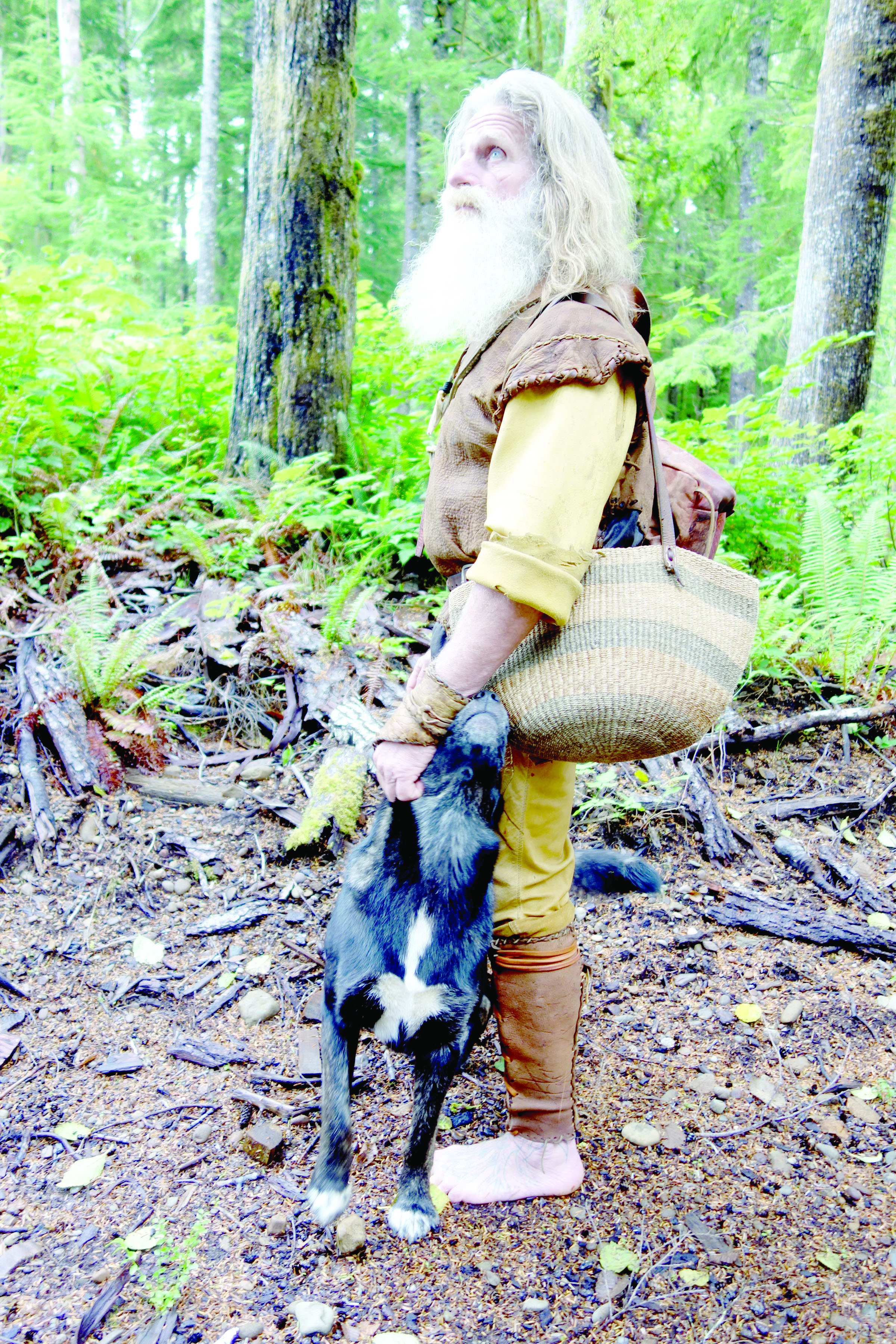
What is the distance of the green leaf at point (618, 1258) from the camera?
73.3 inches

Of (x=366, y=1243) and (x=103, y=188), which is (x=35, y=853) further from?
(x=103, y=188)

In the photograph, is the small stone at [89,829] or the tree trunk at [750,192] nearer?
the small stone at [89,829]

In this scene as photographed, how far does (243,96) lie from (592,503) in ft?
58.9

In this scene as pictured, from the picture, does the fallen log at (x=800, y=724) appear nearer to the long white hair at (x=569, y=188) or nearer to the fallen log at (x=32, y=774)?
the long white hair at (x=569, y=188)

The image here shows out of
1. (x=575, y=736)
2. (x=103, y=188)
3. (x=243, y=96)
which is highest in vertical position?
(x=243, y=96)

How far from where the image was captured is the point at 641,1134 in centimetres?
225

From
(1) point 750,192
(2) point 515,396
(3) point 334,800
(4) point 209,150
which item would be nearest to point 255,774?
(3) point 334,800

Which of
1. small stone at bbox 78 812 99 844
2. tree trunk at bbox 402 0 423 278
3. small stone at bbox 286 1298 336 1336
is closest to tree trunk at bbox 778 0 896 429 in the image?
small stone at bbox 78 812 99 844

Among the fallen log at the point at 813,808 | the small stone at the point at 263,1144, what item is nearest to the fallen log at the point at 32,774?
the small stone at the point at 263,1144

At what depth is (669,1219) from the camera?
78.6 inches

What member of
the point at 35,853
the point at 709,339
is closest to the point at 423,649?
the point at 35,853

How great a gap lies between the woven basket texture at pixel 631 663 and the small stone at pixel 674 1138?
1219mm

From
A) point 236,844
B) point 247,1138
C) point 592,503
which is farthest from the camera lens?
point 236,844

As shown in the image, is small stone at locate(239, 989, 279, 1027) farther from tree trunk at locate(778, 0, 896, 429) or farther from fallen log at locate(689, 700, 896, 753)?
tree trunk at locate(778, 0, 896, 429)
